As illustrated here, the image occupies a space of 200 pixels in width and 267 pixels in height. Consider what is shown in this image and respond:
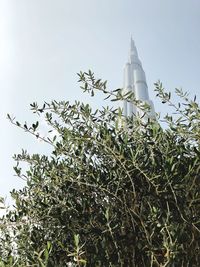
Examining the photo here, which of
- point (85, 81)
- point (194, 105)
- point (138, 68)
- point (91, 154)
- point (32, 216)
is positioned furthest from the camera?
point (138, 68)

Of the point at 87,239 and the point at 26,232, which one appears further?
the point at 26,232

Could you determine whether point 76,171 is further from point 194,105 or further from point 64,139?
point 194,105

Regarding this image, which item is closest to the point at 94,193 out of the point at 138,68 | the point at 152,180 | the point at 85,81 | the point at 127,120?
the point at 152,180

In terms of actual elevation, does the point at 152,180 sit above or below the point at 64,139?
below

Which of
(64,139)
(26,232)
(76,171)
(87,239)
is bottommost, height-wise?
(87,239)

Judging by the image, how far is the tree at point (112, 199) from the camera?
7.77ft

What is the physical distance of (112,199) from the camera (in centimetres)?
280

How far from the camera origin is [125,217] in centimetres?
272

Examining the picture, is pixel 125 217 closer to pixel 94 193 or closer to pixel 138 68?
pixel 94 193

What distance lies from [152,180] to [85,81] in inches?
64.1

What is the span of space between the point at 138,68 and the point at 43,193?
7609 inches

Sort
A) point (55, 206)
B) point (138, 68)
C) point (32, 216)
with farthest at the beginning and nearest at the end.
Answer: point (138, 68)
point (32, 216)
point (55, 206)

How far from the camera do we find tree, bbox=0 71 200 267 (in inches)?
93.3

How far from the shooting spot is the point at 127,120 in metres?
3.68
